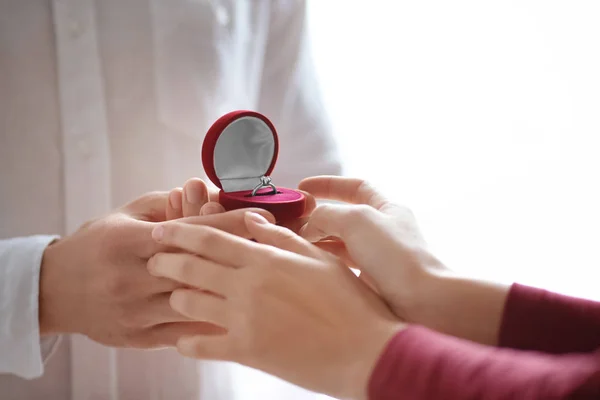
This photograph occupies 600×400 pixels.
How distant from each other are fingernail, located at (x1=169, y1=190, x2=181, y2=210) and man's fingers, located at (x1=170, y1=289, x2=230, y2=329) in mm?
110

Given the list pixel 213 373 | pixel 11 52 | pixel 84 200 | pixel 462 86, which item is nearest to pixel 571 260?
pixel 462 86

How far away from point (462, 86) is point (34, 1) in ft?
1.95

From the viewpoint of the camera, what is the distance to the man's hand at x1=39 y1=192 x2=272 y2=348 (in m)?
0.50

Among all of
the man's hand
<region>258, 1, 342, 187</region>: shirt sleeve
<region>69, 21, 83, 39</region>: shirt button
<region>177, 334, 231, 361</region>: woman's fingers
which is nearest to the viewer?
<region>177, 334, 231, 361</region>: woman's fingers

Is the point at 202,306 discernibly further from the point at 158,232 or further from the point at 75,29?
the point at 75,29

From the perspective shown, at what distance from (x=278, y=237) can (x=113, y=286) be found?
187 mm

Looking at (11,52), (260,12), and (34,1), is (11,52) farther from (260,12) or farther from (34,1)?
(260,12)

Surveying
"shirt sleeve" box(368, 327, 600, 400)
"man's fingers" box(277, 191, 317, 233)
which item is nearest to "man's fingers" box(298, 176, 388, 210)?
"man's fingers" box(277, 191, 317, 233)

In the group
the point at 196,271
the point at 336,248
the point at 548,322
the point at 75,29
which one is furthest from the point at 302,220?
the point at 75,29

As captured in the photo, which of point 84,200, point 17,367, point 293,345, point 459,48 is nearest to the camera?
point 293,345

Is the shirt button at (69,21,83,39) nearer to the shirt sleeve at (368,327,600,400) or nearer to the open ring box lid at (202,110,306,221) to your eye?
the open ring box lid at (202,110,306,221)

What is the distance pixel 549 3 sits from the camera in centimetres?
72

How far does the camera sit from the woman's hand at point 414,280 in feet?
1.33

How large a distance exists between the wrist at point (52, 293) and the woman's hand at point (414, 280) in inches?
11.4
